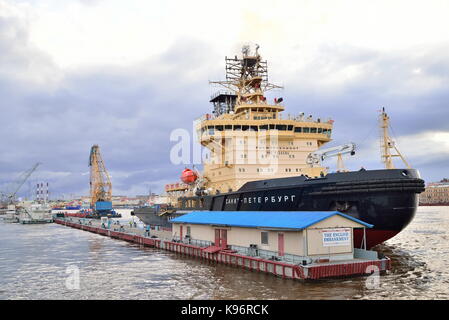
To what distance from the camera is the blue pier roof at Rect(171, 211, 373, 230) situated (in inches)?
971

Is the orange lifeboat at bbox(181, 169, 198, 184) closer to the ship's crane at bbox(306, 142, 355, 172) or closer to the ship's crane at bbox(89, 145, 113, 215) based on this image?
the ship's crane at bbox(306, 142, 355, 172)

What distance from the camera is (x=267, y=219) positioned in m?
28.0

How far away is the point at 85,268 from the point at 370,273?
68.5 feet

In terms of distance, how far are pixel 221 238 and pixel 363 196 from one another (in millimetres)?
11479

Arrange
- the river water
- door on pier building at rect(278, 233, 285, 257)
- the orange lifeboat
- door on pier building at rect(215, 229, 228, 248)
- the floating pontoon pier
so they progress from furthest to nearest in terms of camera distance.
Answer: the orange lifeboat, door on pier building at rect(215, 229, 228, 248), door on pier building at rect(278, 233, 285, 257), the floating pontoon pier, the river water

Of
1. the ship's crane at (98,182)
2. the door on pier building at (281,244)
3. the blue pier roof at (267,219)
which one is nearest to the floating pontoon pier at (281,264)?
the door on pier building at (281,244)

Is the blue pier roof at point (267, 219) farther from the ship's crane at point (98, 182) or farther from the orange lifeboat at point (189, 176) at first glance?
the ship's crane at point (98, 182)

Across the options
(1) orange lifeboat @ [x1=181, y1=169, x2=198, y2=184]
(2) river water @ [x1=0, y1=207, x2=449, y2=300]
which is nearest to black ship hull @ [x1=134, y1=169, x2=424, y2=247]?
(2) river water @ [x1=0, y1=207, x2=449, y2=300]

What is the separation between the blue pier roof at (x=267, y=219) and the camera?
24672 mm

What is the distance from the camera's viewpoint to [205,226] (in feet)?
115

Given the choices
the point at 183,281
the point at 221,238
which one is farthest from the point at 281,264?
the point at 221,238

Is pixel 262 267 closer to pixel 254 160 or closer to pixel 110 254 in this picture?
pixel 254 160

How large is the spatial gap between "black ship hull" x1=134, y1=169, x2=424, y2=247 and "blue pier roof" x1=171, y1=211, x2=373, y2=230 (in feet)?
6.11

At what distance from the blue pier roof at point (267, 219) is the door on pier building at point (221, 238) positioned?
0.85 m
